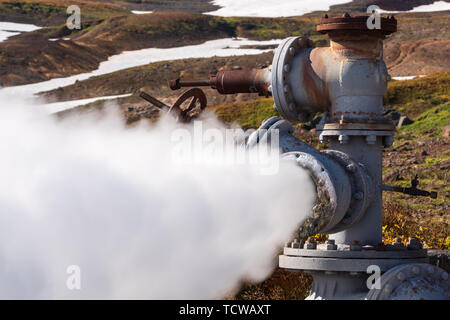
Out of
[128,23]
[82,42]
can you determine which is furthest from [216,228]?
[128,23]

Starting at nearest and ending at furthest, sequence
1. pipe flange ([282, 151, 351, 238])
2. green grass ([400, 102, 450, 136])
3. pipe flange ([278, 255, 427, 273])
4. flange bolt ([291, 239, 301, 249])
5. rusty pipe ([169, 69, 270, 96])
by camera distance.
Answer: pipe flange ([282, 151, 351, 238]) < pipe flange ([278, 255, 427, 273]) < flange bolt ([291, 239, 301, 249]) < rusty pipe ([169, 69, 270, 96]) < green grass ([400, 102, 450, 136])

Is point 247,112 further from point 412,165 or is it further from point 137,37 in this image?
point 137,37

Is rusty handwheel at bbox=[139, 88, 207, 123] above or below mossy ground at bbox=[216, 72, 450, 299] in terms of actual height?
above

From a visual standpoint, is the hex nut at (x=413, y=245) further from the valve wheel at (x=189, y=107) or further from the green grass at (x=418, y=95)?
the green grass at (x=418, y=95)

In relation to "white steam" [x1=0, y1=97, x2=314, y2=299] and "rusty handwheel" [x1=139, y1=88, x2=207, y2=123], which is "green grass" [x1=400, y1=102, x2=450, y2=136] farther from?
"white steam" [x1=0, y1=97, x2=314, y2=299]

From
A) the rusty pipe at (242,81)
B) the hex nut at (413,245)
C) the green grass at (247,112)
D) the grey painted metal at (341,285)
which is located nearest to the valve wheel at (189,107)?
the rusty pipe at (242,81)

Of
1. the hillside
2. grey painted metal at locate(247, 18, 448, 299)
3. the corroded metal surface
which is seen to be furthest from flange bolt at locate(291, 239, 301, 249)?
the hillside

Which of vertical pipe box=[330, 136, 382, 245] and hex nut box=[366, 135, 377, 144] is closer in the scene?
hex nut box=[366, 135, 377, 144]

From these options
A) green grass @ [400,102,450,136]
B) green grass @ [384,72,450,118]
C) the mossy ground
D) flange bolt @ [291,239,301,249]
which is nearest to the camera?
flange bolt @ [291,239,301,249]
